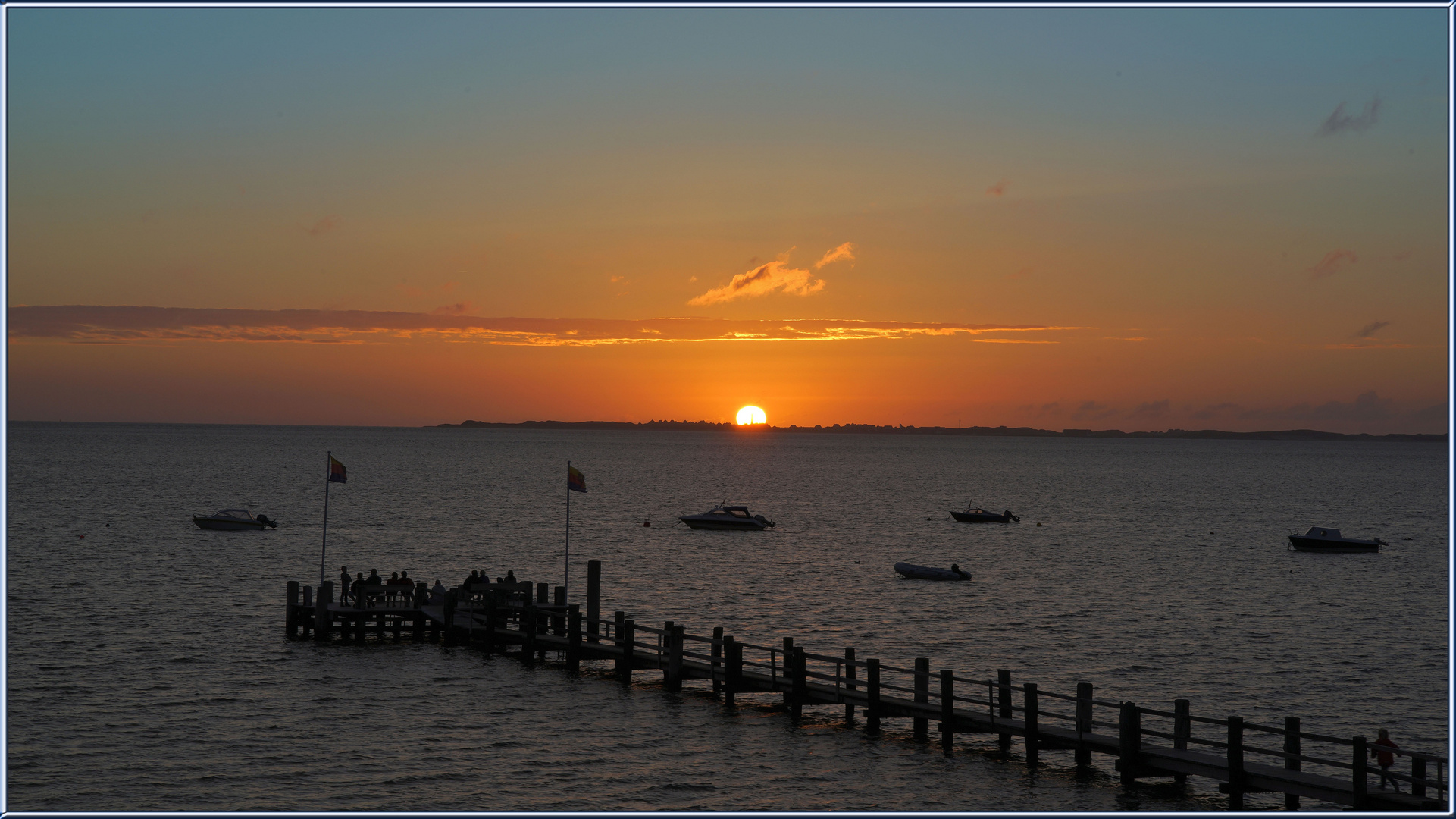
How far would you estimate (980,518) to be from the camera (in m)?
117

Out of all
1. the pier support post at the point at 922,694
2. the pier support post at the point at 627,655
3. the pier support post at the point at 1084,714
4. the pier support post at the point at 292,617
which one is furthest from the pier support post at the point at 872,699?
the pier support post at the point at 292,617

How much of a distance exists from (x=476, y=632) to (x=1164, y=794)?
23516mm

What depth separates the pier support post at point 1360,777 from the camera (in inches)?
870

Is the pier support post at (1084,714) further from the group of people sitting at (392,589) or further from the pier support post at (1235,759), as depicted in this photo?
the group of people sitting at (392,589)

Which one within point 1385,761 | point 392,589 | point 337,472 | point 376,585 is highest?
point 337,472

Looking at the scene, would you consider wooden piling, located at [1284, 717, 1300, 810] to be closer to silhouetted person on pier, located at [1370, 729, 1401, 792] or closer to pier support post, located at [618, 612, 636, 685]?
silhouetted person on pier, located at [1370, 729, 1401, 792]

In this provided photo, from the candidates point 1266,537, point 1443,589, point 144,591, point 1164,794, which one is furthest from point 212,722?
point 1266,537

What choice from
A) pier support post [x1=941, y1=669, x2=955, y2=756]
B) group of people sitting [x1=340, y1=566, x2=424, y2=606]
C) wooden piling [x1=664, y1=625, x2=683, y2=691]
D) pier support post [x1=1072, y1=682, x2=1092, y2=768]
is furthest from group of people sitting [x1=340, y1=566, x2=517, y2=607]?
pier support post [x1=1072, y1=682, x2=1092, y2=768]

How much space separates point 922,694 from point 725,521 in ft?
236

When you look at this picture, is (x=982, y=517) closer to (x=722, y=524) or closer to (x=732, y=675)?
(x=722, y=524)

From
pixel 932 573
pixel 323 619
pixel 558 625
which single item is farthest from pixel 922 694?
pixel 932 573

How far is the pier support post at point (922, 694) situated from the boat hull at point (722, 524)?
7171 centimetres

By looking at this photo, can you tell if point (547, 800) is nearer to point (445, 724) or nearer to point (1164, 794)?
point (445, 724)

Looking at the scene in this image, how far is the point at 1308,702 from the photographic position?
3666 centimetres
